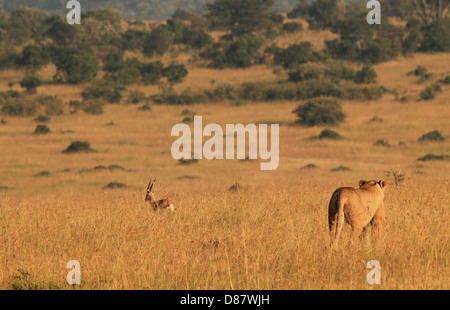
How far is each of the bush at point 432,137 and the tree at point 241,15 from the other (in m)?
42.1

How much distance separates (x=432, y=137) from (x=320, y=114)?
23.2ft

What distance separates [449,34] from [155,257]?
183 feet

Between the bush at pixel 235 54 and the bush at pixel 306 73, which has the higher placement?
the bush at pixel 235 54

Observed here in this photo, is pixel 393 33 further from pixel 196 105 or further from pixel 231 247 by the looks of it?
pixel 231 247

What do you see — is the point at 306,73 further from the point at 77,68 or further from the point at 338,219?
the point at 338,219

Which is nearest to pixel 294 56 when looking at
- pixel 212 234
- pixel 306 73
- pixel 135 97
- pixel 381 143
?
pixel 306 73

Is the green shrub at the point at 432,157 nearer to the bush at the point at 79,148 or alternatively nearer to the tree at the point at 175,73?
the bush at the point at 79,148

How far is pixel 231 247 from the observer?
285 inches

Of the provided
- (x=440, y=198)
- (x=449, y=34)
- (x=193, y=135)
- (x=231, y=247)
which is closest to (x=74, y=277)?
(x=231, y=247)

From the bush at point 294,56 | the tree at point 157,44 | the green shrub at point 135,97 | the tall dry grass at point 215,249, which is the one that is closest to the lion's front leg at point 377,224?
the tall dry grass at point 215,249

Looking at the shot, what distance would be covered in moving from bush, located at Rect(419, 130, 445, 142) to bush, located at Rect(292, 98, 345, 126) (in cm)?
595

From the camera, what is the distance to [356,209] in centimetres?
698

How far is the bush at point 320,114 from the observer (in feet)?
116

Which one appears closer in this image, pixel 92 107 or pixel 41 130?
pixel 41 130
